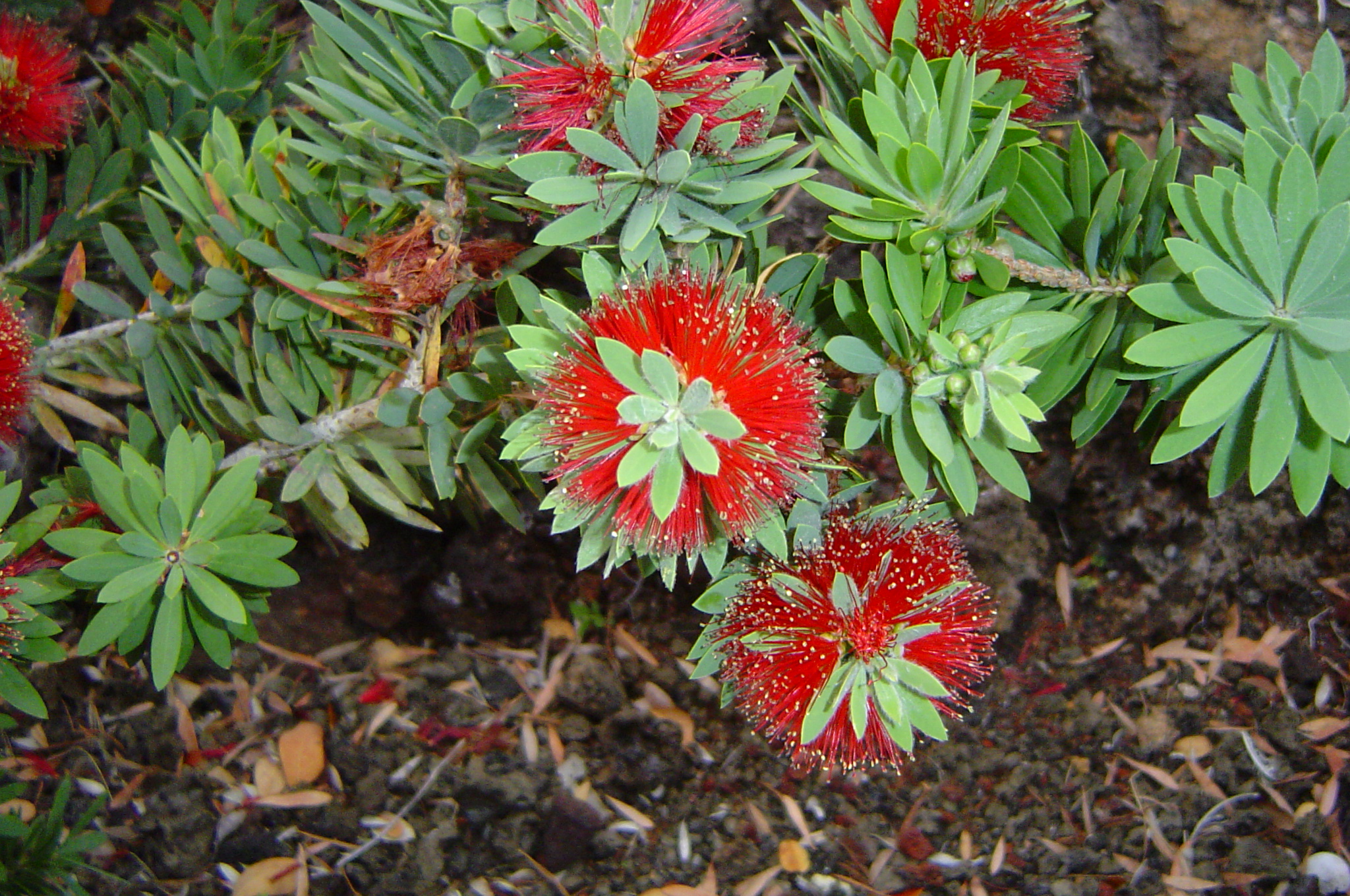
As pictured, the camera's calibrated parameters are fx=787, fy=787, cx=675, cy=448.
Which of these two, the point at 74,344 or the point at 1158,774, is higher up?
the point at 74,344

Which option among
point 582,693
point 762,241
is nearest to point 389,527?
point 582,693

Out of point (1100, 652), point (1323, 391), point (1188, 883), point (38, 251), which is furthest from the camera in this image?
point (1100, 652)

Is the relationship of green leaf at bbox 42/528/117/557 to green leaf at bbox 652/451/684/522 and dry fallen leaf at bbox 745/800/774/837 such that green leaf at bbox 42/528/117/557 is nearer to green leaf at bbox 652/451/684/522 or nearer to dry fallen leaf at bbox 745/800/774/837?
green leaf at bbox 652/451/684/522

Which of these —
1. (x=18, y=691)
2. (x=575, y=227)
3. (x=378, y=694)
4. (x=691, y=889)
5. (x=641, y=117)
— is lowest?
(x=691, y=889)

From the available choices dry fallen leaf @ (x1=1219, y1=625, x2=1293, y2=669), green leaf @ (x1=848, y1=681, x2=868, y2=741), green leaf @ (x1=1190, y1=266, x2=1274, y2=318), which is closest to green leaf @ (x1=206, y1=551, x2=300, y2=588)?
green leaf @ (x1=848, y1=681, x2=868, y2=741)

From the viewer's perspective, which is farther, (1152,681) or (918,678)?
(1152,681)

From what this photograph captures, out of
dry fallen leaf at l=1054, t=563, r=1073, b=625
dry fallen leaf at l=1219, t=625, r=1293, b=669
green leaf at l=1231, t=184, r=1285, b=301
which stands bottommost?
dry fallen leaf at l=1219, t=625, r=1293, b=669

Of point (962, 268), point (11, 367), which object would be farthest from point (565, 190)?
point (11, 367)

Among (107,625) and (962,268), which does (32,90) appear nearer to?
(107,625)
